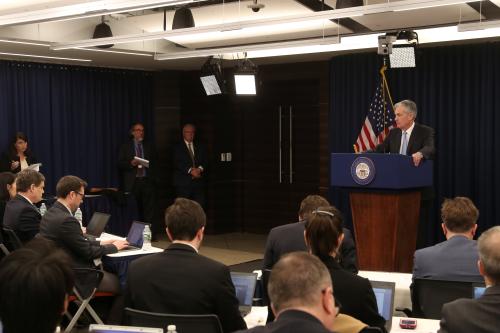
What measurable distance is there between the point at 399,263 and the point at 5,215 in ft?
12.4

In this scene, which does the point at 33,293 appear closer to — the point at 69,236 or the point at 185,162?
the point at 69,236

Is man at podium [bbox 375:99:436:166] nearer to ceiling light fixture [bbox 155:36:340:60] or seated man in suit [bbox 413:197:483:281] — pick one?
ceiling light fixture [bbox 155:36:340:60]

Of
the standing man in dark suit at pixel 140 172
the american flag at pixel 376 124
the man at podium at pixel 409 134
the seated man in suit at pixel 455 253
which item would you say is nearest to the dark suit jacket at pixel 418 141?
the man at podium at pixel 409 134

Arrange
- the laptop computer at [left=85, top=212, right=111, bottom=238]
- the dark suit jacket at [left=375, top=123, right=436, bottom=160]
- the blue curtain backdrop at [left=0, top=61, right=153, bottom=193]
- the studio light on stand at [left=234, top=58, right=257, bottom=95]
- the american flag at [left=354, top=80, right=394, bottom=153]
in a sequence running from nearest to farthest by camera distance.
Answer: the laptop computer at [left=85, top=212, right=111, bottom=238] < the dark suit jacket at [left=375, top=123, right=436, bottom=160] < the studio light on stand at [left=234, top=58, right=257, bottom=95] < the american flag at [left=354, top=80, right=394, bottom=153] < the blue curtain backdrop at [left=0, top=61, right=153, bottom=193]

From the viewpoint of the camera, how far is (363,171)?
6824mm

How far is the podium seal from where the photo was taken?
22.2ft

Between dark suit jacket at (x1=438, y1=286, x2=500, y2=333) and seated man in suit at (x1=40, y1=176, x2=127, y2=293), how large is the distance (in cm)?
344

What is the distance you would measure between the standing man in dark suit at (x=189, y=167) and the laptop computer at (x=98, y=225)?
4.38 meters

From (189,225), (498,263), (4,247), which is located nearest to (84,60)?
(4,247)

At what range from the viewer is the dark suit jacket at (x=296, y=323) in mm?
2066

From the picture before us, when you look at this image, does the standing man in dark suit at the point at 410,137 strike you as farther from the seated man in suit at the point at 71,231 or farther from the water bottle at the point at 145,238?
the seated man in suit at the point at 71,231

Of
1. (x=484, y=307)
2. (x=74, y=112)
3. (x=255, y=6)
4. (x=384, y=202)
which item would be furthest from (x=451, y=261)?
(x=74, y=112)

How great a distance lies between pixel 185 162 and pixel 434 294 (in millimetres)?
7680

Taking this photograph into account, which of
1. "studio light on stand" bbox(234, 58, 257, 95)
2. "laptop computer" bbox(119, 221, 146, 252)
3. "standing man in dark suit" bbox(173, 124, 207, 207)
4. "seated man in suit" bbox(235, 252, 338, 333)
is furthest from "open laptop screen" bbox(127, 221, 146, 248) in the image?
"standing man in dark suit" bbox(173, 124, 207, 207)
